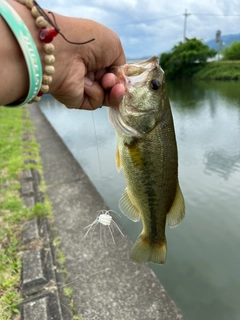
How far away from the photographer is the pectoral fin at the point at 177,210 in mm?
2119

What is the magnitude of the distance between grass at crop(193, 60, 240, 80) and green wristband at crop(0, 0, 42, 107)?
32815 mm

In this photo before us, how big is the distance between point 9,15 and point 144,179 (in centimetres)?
128

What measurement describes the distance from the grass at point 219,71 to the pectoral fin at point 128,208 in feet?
105

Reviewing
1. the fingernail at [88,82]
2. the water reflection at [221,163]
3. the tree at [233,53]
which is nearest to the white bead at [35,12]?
the fingernail at [88,82]

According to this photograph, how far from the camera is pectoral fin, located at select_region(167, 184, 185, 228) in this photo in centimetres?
212

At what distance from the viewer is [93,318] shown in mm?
2680

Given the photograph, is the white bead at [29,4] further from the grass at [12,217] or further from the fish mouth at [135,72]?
the grass at [12,217]

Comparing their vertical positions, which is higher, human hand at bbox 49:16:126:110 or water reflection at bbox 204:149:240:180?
human hand at bbox 49:16:126:110

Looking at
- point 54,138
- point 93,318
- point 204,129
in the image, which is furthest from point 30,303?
point 204,129

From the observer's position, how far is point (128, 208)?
89.3 inches

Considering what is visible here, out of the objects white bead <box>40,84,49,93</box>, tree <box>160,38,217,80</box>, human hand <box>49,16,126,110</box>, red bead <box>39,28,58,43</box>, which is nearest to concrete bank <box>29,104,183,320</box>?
human hand <box>49,16,126,110</box>

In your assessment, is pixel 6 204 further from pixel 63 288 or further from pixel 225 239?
pixel 225 239

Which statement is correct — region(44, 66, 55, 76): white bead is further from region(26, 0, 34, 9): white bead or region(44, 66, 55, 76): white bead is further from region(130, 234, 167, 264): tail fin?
region(130, 234, 167, 264): tail fin

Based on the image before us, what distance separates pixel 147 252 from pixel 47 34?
1.58m
